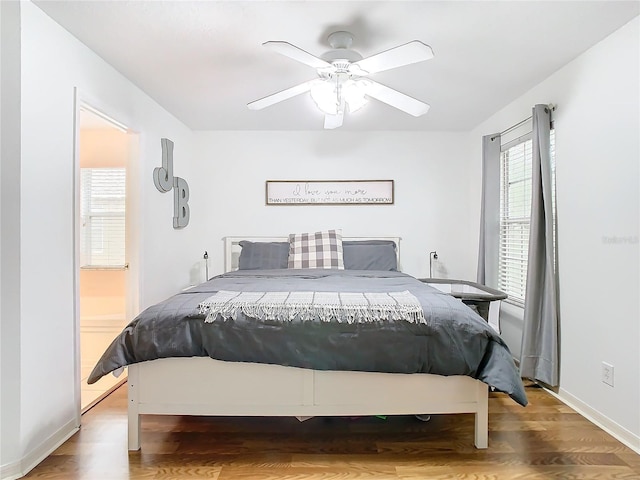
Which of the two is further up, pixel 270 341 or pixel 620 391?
pixel 270 341

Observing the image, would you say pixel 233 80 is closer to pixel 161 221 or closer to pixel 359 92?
pixel 359 92

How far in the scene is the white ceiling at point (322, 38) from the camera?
78.3 inches

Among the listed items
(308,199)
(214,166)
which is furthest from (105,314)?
(308,199)

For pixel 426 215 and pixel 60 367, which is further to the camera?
pixel 426 215

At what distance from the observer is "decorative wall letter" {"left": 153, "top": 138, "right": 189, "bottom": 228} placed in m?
3.50

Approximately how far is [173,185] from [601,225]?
3360 millimetres

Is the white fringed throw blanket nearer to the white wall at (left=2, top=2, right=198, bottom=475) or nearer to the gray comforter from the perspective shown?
the gray comforter

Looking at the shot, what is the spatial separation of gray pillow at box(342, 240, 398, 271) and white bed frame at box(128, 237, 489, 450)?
1789 mm

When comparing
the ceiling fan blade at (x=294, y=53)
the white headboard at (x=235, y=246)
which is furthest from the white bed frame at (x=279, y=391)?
the white headboard at (x=235, y=246)

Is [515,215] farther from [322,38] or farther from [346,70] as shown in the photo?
[322,38]

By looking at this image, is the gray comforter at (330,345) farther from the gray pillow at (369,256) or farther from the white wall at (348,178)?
the white wall at (348,178)

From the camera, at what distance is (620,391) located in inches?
85.7

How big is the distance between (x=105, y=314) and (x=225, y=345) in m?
2.62

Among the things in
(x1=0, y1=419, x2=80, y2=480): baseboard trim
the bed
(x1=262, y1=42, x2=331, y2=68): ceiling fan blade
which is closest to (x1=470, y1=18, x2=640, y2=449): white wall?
the bed
